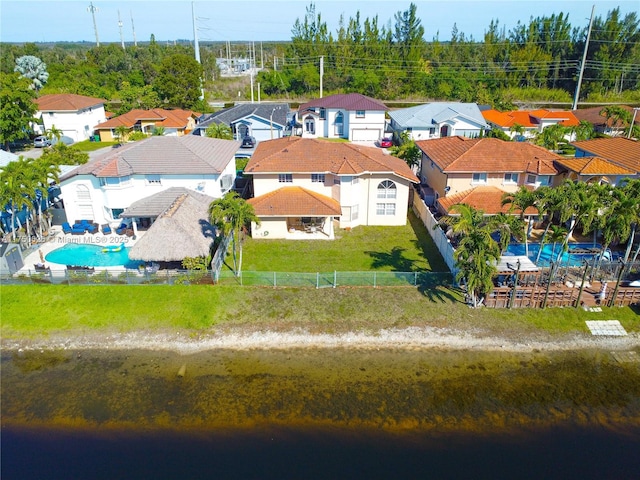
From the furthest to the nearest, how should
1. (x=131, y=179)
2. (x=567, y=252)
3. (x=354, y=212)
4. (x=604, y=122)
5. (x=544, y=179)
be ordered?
1. (x=604, y=122)
2. (x=544, y=179)
3. (x=354, y=212)
4. (x=131, y=179)
5. (x=567, y=252)

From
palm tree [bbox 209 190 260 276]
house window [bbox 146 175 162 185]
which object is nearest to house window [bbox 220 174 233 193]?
house window [bbox 146 175 162 185]

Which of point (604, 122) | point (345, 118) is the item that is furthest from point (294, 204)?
point (604, 122)

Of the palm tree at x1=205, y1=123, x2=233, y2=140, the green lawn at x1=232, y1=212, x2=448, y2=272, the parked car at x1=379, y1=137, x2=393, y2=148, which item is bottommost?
the green lawn at x1=232, y1=212, x2=448, y2=272

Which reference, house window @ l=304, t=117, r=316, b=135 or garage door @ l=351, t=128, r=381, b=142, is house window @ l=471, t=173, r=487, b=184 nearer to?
garage door @ l=351, t=128, r=381, b=142

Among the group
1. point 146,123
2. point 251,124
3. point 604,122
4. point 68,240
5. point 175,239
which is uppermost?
point 604,122

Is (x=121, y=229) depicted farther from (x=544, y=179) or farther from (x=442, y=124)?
(x=442, y=124)
